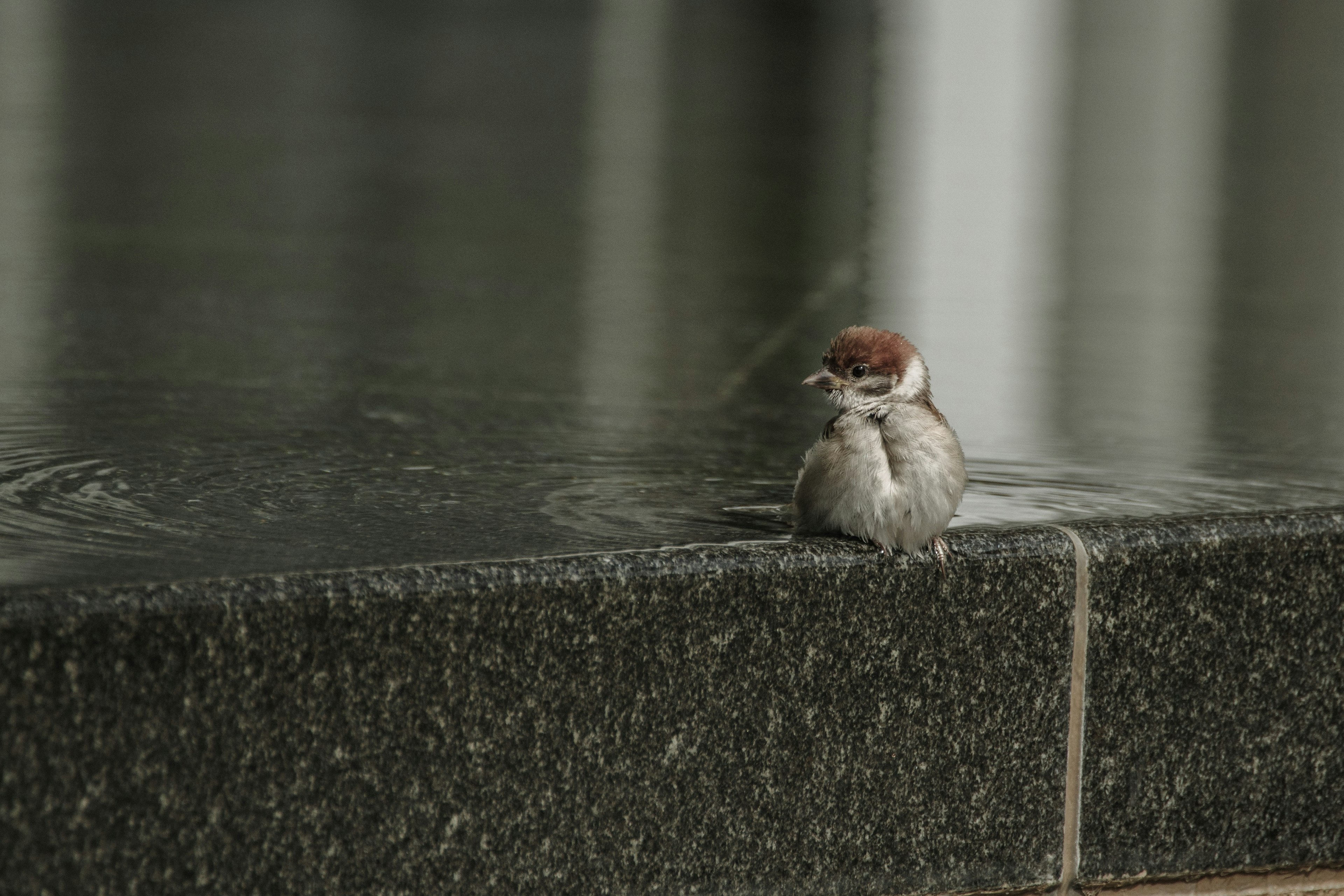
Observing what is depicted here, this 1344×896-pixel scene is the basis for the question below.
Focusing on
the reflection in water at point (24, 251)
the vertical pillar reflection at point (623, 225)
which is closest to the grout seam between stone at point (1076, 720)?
the reflection in water at point (24, 251)

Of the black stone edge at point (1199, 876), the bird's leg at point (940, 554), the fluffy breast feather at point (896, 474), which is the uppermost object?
the fluffy breast feather at point (896, 474)

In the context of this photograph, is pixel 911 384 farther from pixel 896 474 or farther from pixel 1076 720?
pixel 1076 720

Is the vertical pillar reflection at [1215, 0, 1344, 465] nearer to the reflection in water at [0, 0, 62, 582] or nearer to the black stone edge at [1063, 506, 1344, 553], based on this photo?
the black stone edge at [1063, 506, 1344, 553]

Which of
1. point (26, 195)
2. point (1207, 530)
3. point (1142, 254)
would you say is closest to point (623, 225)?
point (1142, 254)

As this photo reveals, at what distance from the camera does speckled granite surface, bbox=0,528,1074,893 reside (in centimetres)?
309

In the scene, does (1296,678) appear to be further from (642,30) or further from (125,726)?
(642,30)

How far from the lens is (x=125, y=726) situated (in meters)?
3.10

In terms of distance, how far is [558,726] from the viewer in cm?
343

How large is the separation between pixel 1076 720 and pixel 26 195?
978 cm

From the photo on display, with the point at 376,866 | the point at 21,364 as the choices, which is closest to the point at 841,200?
the point at 21,364

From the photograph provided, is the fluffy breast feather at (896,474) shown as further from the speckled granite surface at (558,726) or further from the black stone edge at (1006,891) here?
the black stone edge at (1006,891)

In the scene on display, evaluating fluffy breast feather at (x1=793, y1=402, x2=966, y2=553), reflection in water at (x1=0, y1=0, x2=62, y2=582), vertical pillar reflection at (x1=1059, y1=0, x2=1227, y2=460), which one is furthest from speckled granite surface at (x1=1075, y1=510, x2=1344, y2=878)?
reflection in water at (x1=0, y1=0, x2=62, y2=582)

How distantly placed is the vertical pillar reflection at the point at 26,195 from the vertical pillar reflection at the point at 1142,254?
4130mm

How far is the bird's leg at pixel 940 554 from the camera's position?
12.1 feet
